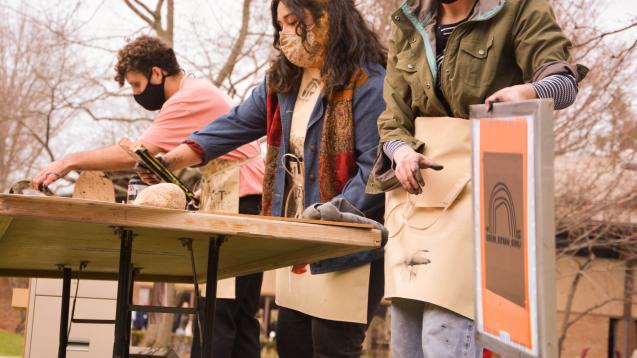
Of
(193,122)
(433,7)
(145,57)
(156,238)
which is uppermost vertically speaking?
(145,57)

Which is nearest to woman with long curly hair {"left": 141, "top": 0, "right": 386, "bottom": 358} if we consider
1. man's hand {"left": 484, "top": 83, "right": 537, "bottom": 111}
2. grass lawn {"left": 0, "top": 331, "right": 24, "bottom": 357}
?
man's hand {"left": 484, "top": 83, "right": 537, "bottom": 111}

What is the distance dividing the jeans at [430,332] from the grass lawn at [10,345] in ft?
24.5

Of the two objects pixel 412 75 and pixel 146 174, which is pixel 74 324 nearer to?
pixel 146 174

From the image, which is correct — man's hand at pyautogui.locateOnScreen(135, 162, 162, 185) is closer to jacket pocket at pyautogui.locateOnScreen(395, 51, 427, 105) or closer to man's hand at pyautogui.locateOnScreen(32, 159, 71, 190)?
man's hand at pyautogui.locateOnScreen(32, 159, 71, 190)

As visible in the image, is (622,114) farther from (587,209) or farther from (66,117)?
(66,117)

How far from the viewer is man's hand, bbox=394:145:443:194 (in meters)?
2.40

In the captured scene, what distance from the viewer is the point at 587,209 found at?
14.1 metres

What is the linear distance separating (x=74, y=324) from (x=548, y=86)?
4561 millimetres

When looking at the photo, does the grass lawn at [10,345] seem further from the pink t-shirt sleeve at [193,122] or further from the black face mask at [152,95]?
the pink t-shirt sleeve at [193,122]

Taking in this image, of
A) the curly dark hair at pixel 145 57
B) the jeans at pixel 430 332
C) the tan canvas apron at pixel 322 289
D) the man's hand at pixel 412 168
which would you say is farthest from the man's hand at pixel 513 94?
the curly dark hair at pixel 145 57

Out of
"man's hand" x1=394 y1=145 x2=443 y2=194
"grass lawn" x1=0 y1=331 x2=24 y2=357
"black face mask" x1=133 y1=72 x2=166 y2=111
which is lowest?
"grass lawn" x1=0 y1=331 x2=24 y2=357

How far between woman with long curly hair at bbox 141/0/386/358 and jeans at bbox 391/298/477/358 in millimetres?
477

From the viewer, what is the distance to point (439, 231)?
243cm

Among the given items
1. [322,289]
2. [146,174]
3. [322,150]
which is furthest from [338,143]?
[146,174]
